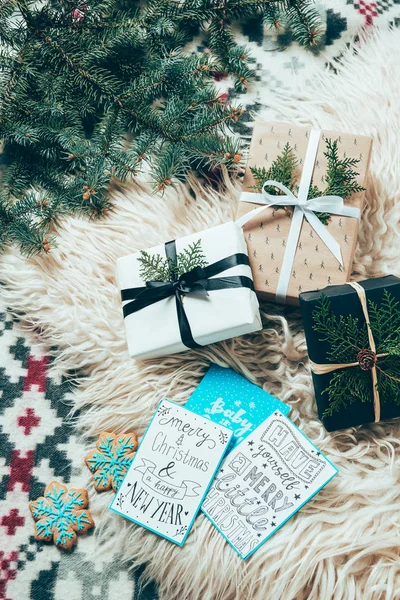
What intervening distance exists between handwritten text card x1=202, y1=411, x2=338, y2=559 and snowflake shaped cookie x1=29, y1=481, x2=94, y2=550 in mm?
243

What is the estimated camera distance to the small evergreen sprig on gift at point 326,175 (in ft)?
3.05

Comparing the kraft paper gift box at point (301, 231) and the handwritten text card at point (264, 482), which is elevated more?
the kraft paper gift box at point (301, 231)

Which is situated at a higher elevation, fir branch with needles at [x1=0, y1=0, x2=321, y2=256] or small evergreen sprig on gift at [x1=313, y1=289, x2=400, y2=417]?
fir branch with needles at [x1=0, y1=0, x2=321, y2=256]

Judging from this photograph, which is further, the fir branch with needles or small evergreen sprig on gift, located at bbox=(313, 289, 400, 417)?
the fir branch with needles

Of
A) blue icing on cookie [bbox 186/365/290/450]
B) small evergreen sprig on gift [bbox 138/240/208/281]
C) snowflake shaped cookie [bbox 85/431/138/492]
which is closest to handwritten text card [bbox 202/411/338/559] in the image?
blue icing on cookie [bbox 186/365/290/450]

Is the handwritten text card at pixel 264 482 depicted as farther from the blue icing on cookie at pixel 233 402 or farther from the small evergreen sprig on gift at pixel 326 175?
the small evergreen sprig on gift at pixel 326 175

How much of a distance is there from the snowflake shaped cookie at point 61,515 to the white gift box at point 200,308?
0.30 meters

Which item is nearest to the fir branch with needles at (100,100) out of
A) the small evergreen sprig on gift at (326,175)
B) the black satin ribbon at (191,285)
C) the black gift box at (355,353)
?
the small evergreen sprig on gift at (326,175)

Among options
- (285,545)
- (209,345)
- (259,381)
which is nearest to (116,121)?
(209,345)

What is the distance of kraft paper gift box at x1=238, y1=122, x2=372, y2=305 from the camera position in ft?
3.08

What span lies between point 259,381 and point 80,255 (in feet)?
1.46

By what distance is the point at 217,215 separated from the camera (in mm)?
1046

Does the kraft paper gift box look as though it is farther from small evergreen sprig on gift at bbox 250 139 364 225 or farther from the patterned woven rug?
the patterned woven rug

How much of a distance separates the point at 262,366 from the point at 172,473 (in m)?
0.26
